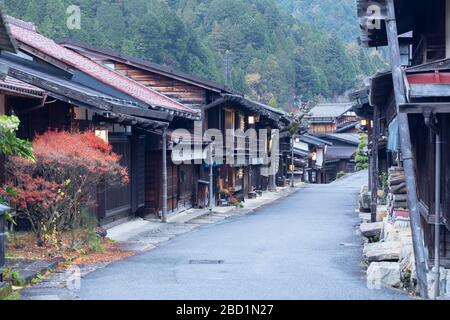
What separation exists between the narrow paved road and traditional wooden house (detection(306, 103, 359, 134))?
63737mm

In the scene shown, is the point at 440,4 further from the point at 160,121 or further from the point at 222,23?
the point at 222,23

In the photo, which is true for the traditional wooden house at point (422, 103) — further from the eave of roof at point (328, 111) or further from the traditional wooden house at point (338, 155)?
the eave of roof at point (328, 111)

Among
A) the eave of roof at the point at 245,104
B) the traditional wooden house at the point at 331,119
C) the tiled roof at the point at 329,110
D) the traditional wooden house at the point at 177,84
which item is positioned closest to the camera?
the traditional wooden house at the point at 177,84

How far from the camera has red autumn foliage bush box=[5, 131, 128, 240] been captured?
1427 centimetres

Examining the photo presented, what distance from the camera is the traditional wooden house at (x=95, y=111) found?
1691cm

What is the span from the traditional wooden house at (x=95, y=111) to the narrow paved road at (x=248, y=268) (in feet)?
9.30

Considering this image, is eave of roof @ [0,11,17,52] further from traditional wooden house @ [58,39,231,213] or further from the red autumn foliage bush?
traditional wooden house @ [58,39,231,213]

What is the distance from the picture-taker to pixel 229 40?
303 ft

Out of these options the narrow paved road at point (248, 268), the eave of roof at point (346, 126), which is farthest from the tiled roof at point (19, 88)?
the eave of roof at point (346, 126)

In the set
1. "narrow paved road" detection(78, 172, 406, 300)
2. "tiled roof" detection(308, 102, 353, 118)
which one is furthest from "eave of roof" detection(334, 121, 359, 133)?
"narrow paved road" detection(78, 172, 406, 300)

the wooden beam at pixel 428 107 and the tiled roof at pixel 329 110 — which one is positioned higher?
the tiled roof at pixel 329 110

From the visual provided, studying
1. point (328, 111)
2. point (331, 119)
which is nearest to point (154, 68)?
point (331, 119)

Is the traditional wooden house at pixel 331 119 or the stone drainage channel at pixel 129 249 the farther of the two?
the traditional wooden house at pixel 331 119

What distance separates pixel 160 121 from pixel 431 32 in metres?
12.6
